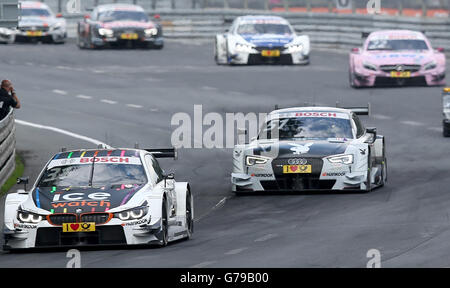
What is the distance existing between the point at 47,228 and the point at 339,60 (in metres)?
28.8

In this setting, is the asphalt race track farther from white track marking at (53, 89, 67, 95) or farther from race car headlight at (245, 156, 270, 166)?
race car headlight at (245, 156, 270, 166)

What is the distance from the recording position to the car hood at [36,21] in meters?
46.1

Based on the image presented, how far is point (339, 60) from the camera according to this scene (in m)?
43.1

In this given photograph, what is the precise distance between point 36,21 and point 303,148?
27.7 metres

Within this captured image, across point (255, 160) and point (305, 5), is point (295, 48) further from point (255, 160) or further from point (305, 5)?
point (255, 160)

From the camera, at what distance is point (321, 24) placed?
4834 centimetres

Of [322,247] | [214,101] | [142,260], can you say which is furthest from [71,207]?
[214,101]

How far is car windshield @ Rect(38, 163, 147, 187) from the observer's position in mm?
16116

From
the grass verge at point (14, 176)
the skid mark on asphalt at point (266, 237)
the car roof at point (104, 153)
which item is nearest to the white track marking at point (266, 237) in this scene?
the skid mark on asphalt at point (266, 237)

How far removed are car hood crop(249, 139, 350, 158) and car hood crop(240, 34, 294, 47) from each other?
18115 millimetres

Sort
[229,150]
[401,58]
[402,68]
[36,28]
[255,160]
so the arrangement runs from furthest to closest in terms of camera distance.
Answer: [36,28] → [402,68] → [401,58] → [229,150] → [255,160]

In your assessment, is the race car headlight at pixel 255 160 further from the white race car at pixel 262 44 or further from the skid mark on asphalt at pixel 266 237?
the white race car at pixel 262 44

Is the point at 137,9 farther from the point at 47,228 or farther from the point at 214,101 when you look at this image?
the point at 47,228

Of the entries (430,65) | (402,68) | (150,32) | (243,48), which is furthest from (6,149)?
(150,32)
